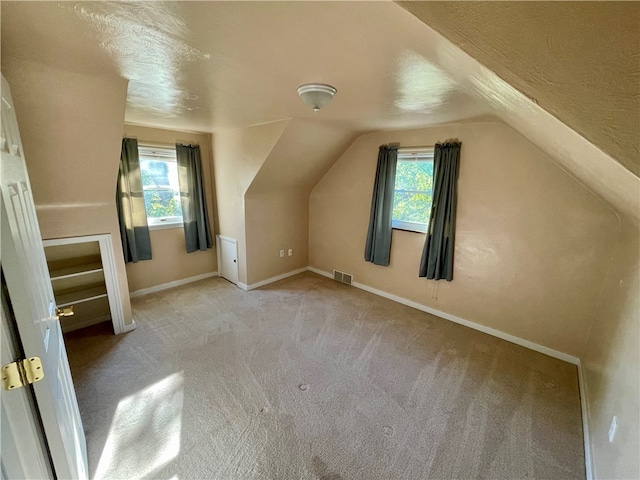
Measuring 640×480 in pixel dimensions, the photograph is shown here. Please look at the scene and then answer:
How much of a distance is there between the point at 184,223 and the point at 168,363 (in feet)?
6.52

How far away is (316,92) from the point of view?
164 centimetres

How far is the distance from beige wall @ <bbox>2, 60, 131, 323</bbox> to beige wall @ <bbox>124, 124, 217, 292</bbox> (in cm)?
110

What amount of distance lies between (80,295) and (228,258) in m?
1.70

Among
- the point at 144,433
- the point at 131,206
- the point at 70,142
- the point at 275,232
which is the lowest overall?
the point at 144,433

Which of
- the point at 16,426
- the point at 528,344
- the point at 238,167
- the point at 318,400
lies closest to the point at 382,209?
the point at 238,167

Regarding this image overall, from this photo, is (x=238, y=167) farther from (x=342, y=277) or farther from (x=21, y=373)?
(x=21, y=373)

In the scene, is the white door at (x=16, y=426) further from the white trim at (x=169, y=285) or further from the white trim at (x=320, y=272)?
the white trim at (x=320, y=272)

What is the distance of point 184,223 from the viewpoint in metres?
3.70

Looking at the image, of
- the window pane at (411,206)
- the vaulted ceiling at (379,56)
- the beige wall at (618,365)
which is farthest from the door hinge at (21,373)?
the window pane at (411,206)

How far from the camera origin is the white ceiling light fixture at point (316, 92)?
5.32 feet

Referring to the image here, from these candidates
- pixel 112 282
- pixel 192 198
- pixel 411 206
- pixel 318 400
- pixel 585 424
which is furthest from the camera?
pixel 192 198

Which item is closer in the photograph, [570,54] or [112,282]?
[570,54]

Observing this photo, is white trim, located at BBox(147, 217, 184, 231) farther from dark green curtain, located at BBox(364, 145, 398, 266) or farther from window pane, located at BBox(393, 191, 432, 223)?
window pane, located at BBox(393, 191, 432, 223)

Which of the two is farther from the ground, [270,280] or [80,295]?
[80,295]
